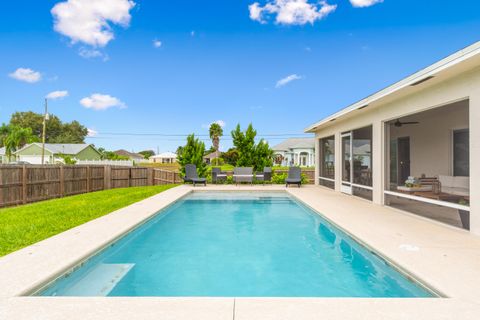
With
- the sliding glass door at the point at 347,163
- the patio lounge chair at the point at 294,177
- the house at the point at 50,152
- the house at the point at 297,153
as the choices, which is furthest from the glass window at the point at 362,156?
the house at the point at 50,152

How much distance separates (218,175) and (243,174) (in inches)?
56.5

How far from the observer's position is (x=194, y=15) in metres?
15.2

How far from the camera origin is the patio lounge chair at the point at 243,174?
1405cm

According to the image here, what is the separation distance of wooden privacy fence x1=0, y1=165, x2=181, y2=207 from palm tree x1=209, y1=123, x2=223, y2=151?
28.9 meters

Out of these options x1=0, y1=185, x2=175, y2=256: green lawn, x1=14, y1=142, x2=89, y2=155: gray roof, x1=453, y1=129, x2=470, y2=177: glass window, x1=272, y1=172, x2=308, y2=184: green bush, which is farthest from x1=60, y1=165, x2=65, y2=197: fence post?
x1=14, y1=142, x2=89, y2=155: gray roof

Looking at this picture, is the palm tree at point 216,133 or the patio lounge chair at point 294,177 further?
the palm tree at point 216,133

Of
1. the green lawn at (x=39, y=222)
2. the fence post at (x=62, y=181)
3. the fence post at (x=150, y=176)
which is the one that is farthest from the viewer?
the fence post at (x=150, y=176)

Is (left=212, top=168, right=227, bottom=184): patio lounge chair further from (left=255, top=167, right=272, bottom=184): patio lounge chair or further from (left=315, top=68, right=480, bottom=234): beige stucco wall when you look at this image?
(left=315, top=68, right=480, bottom=234): beige stucco wall

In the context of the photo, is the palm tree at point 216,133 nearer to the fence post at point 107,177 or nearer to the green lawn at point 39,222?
the fence post at point 107,177

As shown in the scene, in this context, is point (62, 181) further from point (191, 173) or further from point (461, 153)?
point (461, 153)

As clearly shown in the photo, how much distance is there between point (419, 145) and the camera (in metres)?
10.5

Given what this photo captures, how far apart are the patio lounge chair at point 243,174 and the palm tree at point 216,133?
31.6 meters
